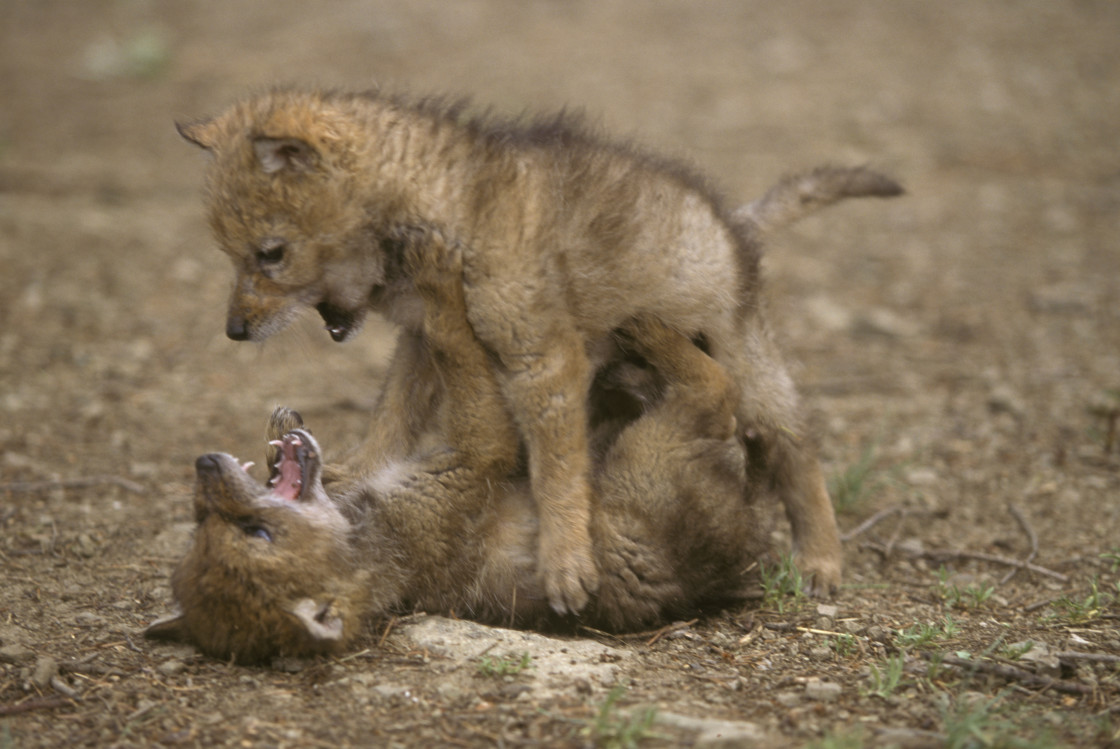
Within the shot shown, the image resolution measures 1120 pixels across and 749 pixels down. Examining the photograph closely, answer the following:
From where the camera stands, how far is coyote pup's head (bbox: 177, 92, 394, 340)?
3.94 m

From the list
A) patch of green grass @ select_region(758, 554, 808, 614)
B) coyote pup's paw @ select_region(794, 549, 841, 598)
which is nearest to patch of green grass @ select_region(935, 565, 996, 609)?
coyote pup's paw @ select_region(794, 549, 841, 598)

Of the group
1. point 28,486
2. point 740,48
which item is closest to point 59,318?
point 28,486

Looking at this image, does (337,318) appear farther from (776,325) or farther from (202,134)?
(776,325)

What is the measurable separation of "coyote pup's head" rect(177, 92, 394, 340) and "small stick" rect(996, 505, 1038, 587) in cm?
292

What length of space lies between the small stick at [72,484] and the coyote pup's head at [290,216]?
5.26ft

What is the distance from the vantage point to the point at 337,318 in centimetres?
423

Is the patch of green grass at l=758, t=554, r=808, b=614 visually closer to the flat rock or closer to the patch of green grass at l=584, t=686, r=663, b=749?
the flat rock

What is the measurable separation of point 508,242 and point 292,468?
1221 mm

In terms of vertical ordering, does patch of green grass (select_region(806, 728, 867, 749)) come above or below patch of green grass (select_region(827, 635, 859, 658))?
below

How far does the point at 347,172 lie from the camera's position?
4.00 meters

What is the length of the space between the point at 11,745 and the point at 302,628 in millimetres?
924

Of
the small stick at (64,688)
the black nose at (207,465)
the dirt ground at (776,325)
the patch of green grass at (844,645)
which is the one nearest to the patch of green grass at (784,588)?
the dirt ground at (776,325)

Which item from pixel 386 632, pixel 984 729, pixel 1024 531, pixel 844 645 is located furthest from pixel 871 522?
pixel 386 632

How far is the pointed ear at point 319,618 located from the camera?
3625mm
